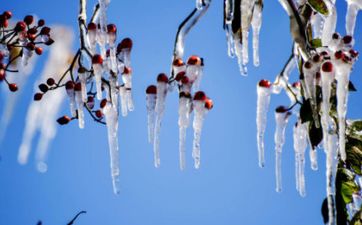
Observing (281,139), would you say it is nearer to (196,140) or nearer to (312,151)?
(312,151)

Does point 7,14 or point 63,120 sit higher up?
point 7,14

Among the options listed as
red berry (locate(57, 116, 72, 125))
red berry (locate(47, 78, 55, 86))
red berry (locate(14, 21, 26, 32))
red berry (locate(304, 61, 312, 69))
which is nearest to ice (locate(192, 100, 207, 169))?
red berry (locate(304, 61, 312, 69))

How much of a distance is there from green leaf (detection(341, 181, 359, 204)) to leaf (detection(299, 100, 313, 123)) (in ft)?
1.40

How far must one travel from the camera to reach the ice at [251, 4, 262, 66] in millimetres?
1998

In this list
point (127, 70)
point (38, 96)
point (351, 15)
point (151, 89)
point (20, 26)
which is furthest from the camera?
point (20, 26)

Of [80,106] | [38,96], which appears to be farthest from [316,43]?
[38,96]

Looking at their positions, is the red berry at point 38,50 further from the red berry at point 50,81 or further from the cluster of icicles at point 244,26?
the cluster of icicles at point 244,26

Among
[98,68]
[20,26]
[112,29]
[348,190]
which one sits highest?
[20,26]

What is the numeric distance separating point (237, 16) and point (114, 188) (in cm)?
109

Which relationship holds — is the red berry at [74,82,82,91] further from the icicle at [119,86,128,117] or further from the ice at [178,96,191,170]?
the ice at [178,96,191,170]

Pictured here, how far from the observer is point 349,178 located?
1.79 m

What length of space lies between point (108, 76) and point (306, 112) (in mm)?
1140

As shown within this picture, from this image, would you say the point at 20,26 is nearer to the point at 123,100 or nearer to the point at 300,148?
the point at 123,100

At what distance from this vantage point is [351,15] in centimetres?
200
